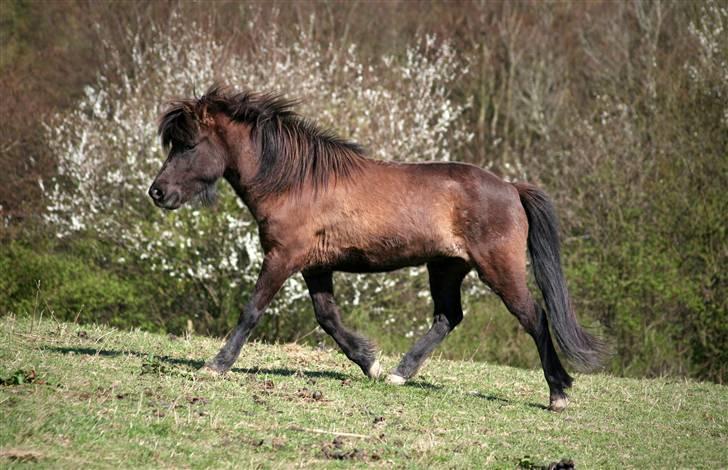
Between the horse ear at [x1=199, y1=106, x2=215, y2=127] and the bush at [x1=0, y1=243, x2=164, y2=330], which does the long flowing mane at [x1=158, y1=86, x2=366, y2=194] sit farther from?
the bush at [x1=0, y1=243, x2=164, y2=330]

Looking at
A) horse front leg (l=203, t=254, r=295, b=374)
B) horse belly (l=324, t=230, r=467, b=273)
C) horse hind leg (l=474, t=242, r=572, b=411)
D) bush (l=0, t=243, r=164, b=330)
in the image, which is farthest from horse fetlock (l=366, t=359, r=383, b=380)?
bush (l=0, t=243, r=164, b=330)

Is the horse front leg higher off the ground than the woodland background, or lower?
higher

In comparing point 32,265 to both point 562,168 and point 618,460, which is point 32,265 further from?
point 618,460

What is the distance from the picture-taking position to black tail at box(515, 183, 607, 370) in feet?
28.6

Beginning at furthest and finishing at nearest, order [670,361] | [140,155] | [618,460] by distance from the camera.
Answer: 1. [140,155]
2. [670,361]
3. [618,460]

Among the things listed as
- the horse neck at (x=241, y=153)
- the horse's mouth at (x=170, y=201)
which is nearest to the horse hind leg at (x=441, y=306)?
the horse neck at (x=241, y=153)

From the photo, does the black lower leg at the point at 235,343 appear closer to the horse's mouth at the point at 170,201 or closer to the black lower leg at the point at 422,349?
the horse's mouth at the point at 170,201

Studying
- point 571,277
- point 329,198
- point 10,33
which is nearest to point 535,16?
point 571,277

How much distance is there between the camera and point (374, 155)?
20.3m

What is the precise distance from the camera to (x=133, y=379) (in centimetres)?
749

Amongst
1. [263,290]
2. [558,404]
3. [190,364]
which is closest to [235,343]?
[263,290]

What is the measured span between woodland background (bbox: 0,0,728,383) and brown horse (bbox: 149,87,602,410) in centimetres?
724

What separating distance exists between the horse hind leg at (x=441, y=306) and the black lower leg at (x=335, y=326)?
0.35 metres

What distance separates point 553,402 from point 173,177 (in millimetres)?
3770
